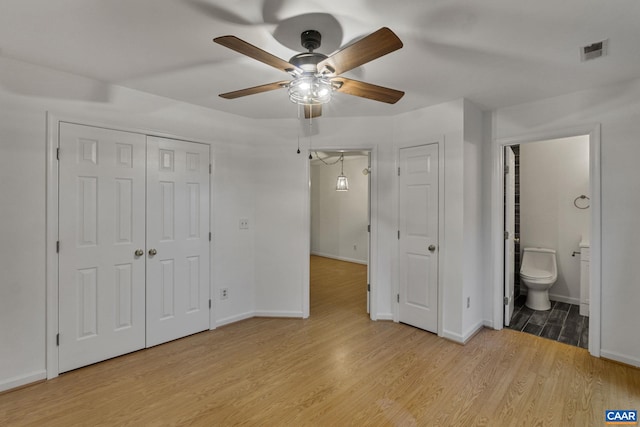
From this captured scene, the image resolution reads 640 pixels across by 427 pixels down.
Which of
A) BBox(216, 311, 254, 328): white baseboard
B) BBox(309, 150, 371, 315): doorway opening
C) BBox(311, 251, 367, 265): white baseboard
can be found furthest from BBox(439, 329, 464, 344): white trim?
BBox(311, 251, 367, 265): white baseboard

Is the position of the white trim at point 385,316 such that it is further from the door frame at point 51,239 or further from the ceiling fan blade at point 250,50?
the door frame at point 51,239

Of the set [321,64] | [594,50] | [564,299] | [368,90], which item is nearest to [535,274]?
[564,299]

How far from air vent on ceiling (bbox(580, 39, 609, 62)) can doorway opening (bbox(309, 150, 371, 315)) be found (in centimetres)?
429

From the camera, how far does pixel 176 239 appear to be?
120 inches

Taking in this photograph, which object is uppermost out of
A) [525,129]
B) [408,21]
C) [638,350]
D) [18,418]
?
[408,21]

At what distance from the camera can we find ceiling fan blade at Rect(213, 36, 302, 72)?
4.38 feet

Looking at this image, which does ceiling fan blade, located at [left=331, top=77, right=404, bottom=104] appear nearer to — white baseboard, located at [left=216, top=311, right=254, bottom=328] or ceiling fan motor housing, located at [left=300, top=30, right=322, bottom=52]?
ceiling fan motor housing, located at [left=300, top=30, right=322, bottom=52]

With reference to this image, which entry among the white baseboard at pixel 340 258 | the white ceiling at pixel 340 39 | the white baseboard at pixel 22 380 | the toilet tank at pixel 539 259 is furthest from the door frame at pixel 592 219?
the white baseboard at pixel 22 380

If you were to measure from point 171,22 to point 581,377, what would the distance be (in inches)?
150

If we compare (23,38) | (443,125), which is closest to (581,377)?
(443,125)

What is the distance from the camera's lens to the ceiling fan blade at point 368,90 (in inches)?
73.1

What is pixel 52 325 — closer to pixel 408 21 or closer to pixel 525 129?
pixel 408 21

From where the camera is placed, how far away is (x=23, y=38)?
6.24 feet

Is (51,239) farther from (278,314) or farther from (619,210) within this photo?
(619,210)
